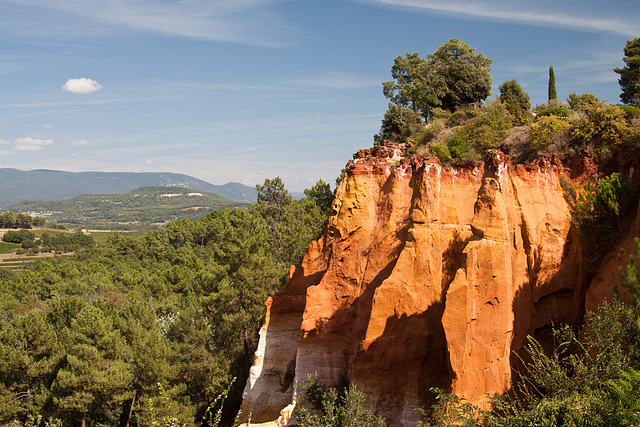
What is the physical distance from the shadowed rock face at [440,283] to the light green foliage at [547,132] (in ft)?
8.79

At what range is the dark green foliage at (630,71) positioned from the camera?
36.5 metres

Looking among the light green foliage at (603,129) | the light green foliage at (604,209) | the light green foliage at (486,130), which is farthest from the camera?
the light green foliage at (486,130)

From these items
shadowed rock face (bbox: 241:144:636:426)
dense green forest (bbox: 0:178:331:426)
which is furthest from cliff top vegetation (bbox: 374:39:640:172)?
dense green forest (bbox: 0:178:331:426)

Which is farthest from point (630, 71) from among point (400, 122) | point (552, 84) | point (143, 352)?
point (143, 352)

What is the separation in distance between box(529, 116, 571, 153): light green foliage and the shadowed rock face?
2679 millimetres

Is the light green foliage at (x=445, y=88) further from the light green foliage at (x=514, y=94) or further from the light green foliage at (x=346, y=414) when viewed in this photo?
the light green foliage at (x=346, y=414)

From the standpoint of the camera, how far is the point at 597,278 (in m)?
13.3

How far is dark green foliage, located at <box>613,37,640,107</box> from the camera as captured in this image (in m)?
36.5

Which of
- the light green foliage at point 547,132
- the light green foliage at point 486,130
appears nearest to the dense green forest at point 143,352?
the light green foliage at point 486,130

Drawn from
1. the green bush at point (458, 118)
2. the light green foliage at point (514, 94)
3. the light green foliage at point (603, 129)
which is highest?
the light green foliage at point (514, 94)

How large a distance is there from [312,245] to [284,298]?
2.94m

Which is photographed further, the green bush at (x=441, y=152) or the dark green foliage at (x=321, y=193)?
the dark green foliage at (x=321, y=193)

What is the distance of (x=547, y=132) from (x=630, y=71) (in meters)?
25.8

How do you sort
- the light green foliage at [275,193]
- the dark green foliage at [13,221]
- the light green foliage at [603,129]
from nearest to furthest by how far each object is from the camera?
1. the light green foliage at [603,129]
2. the light green foliage at [275,193]
3. the dark green foliage at [13,221]
